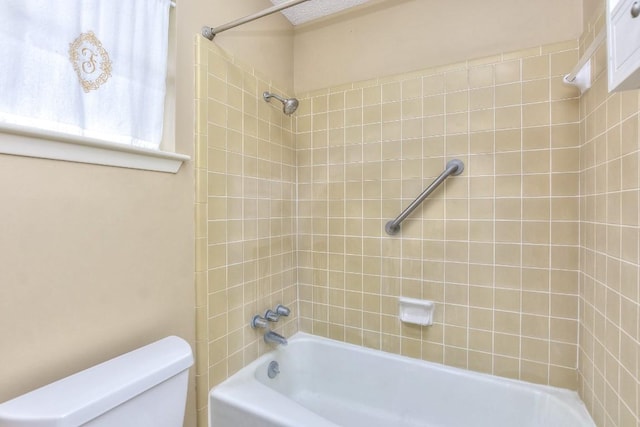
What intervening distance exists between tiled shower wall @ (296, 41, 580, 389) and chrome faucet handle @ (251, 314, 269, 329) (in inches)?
15.8

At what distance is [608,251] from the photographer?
981mm

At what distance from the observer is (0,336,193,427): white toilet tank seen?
25.3 inches

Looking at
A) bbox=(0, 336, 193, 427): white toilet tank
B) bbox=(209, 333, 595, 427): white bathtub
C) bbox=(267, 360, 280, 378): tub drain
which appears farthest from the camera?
bbox=(267, 360, 280, 378): tub drain

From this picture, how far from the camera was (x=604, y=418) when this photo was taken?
3.29ft

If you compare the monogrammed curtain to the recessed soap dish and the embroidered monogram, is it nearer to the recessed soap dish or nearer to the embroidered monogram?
the embroidered monogram

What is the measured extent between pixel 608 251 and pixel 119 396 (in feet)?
5.06

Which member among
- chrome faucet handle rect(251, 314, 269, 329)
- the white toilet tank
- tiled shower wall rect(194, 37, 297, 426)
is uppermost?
tiled shower wall rect(194, 37, 297, 426)

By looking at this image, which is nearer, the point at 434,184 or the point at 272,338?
the point at 434,184

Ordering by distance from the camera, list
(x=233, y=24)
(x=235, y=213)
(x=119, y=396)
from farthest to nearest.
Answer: (x=235, y=213) < (x=233, y=24) < (x=119, y=396)

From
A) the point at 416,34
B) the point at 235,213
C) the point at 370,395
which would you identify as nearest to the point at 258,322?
the point at 235,213

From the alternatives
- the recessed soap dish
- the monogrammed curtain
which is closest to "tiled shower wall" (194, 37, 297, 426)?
the monogrammed curtain

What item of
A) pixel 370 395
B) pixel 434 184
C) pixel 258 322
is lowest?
pixel 370 395

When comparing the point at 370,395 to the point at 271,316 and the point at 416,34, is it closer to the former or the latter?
the point at 271,316

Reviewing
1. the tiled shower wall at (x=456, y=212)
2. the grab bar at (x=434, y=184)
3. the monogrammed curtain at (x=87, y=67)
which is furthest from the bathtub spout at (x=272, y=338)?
the monogrammed curtain at (x=87, y=67)
